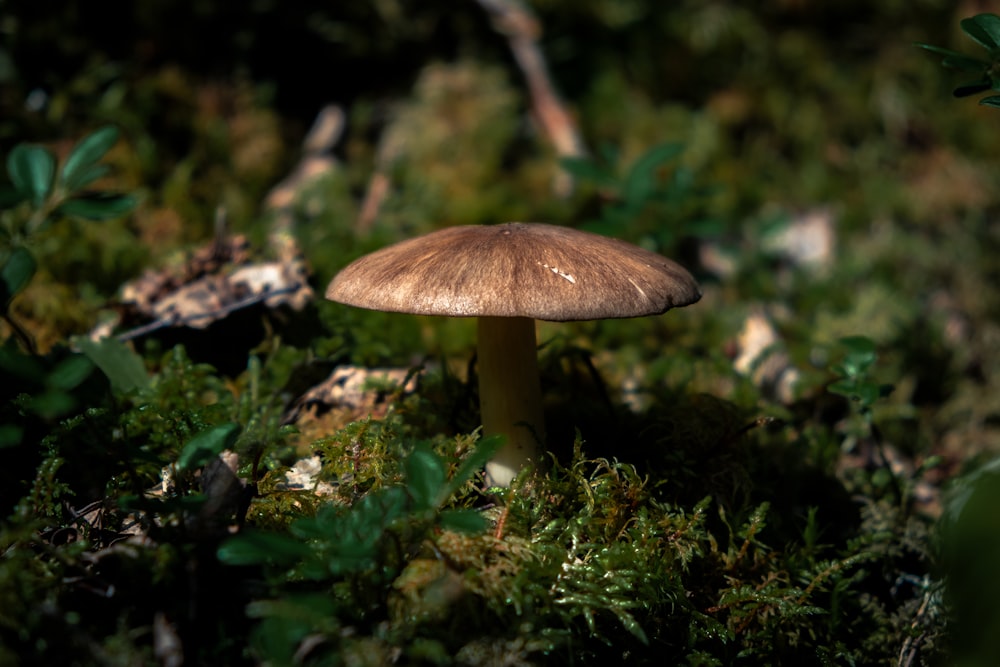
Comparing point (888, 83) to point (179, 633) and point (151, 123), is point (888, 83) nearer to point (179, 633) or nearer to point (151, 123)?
point (151, 123)

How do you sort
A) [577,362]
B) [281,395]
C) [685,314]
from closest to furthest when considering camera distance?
[281,395]
[577,362]
[685,314]

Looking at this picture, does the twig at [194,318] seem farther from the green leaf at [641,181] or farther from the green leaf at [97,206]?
the green leaf at [641,181]

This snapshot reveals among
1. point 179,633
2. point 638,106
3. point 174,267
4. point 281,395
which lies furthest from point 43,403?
point 638,106

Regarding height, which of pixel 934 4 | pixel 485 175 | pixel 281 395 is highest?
pixel 934 4

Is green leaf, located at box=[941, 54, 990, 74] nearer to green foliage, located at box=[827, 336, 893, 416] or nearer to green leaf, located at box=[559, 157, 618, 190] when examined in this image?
green foliage, located at box=[827, 336, 893, 416]

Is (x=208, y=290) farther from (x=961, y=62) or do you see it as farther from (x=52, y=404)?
(x=961, y=62)

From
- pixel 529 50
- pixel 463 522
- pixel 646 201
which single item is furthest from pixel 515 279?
pixel 529 50
